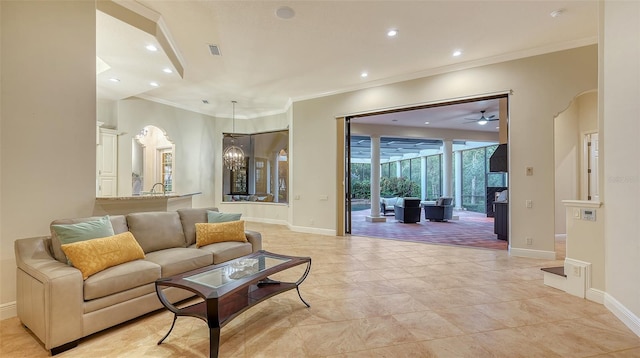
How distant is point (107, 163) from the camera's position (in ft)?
20.5

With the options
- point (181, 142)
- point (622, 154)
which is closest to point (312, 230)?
point (181, 142)

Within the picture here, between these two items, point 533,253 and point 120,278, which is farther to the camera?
point 533,253

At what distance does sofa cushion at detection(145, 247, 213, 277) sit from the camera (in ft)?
9.12

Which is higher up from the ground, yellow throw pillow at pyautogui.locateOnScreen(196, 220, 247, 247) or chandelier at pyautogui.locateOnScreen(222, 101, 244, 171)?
chandelier at pyautogui.locateOnScreen(222, 101, 244, 171)

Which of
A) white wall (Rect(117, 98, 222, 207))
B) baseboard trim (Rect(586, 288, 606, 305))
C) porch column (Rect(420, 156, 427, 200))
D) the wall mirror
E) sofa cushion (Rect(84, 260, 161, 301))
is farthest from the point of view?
porch column (Rect(420, 156, 427, 200))

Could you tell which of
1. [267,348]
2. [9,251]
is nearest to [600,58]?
[267,348]

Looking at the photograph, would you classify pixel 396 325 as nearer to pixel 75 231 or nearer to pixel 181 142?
pixel 75 231

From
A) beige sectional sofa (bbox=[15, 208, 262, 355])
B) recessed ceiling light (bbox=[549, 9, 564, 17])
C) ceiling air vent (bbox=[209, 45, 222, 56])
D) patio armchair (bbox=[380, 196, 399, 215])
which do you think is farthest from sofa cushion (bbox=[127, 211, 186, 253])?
patio armchair (bbox=[380, 196, 399, 215])

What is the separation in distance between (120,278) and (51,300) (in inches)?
17.0

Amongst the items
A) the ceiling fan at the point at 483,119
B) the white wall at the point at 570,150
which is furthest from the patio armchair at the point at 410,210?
the white wall at the point at 570,150

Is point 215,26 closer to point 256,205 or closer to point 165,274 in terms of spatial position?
point 165,274

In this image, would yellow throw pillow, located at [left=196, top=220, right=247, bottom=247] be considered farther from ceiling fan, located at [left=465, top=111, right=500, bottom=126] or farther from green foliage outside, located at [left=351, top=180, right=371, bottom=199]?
green foliage outside, located at [left=351, top=180, right=371, bottom=199]

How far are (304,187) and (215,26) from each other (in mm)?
3982

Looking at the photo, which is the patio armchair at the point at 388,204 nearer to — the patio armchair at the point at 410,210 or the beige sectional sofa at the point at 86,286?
the patio armchair at the point at 410,210
